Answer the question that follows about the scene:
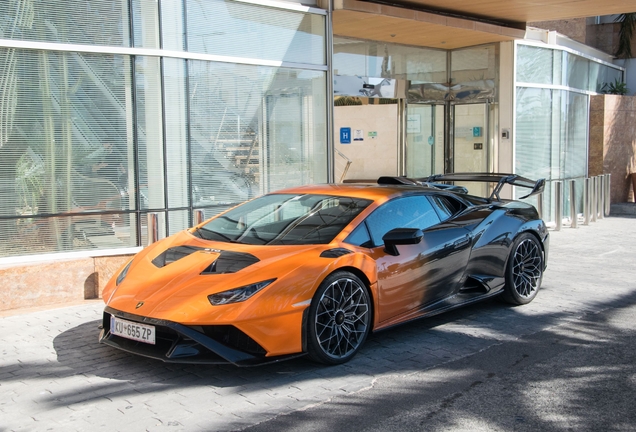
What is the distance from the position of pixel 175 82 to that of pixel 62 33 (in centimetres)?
150

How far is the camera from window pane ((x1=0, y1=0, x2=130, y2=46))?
784 centimetres

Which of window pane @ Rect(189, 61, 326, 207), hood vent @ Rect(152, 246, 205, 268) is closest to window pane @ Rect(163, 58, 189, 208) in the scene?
window pane @ Rect(189, 61, 326, 207)

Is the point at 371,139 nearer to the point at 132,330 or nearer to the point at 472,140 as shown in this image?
the point at 472,140

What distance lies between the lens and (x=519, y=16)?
43.2ft

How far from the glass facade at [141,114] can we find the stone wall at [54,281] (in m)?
0.45

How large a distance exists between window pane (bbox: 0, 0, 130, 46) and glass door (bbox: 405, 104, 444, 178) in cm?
761

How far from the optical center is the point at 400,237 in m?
5.73

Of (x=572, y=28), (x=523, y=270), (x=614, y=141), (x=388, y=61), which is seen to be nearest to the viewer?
(x=523, y=270)

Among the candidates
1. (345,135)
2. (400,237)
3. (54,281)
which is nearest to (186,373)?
(400,237)

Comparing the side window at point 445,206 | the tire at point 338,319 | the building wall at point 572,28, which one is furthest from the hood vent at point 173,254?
the building wall at point 572,28

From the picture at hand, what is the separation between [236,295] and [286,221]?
4.27ft

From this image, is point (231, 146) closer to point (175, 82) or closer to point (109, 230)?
point (175, 82)

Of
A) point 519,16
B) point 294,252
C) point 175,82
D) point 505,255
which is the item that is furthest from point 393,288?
point 519,16

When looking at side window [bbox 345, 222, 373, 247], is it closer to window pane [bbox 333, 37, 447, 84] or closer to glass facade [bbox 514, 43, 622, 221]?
window pane [bbox 333, 37, 447, 84]
